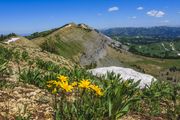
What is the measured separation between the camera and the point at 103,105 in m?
8.88

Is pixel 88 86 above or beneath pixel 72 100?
above

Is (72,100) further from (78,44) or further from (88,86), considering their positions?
(78,44)

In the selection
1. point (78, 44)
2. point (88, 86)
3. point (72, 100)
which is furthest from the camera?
point (78, 44)

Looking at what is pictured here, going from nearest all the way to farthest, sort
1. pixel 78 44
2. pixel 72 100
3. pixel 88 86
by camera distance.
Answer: pixel 88 86, pixel 72 100, pixel 78 44

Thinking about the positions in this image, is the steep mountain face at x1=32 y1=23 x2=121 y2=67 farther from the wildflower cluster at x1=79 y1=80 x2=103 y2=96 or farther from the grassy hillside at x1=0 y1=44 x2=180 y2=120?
the wildflower cluster at x1=79 y1=80 x2=103 y2=96

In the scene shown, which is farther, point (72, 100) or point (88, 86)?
point (72, 100)

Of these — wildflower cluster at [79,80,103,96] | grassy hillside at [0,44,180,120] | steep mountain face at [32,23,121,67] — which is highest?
wildflower cluster at [79,80,103,96]

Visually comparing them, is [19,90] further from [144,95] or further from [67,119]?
[144,95]

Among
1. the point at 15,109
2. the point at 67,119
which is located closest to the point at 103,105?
the point at 67,119

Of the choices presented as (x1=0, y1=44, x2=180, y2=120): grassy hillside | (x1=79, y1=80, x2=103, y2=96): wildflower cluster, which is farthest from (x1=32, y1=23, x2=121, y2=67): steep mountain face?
(x1=79, y1=80, x2=103, y2=96): wildflower cluster

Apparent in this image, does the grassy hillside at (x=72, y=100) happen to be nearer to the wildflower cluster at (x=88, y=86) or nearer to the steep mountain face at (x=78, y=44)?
the wildflower cluster at (x=88, y=86)

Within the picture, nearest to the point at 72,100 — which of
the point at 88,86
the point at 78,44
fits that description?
the point at 88,86

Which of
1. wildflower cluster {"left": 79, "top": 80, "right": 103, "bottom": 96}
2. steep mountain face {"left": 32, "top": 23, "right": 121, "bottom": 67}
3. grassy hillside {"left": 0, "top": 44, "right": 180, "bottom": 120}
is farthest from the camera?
steep mountain face {"left": 32, "top": 23, "right": 121, "bottom": 67}

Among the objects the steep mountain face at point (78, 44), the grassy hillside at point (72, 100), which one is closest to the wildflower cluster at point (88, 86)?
the grassy hillside at point (72, 100)
